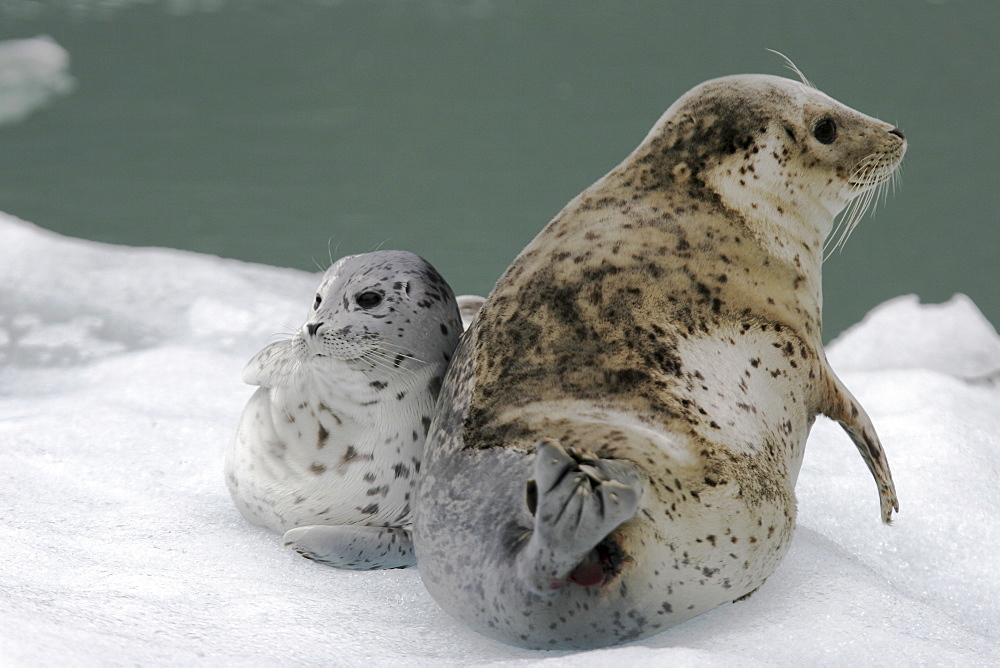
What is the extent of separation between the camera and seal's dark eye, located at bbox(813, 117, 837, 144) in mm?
2088

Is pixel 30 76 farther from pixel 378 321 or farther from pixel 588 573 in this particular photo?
pixel 588 573

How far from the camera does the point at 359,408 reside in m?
2.10

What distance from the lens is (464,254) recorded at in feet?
15.5

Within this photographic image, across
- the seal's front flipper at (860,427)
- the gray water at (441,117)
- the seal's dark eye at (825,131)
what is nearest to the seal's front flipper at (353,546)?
the seal's front flipper at (860,427)

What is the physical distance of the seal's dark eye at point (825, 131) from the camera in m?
2.09

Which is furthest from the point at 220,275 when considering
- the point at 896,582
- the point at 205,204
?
the point at 896,582

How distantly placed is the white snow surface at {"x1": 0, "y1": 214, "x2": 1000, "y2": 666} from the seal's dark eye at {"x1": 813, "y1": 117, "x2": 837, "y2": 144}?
847 millimetres

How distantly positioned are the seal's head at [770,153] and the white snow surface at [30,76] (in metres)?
4.24

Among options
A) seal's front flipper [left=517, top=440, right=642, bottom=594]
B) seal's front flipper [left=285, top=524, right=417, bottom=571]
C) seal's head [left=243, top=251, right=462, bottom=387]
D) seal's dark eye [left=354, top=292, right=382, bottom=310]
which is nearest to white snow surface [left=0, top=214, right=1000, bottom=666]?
seal's front flipper [left=285, top=524, right=417, bottom=571]

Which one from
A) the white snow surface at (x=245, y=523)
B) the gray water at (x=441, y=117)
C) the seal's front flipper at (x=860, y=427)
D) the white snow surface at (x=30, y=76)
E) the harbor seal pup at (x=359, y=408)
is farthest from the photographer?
the white snow surface at (x=30, y=76)

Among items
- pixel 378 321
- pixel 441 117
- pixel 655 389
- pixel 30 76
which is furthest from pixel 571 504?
pixel 30 76

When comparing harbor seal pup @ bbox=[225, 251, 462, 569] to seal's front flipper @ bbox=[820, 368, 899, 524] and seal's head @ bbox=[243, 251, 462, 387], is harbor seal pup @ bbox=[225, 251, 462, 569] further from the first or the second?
seal's front flipper @ bbox=[820, 368, 899, 524]

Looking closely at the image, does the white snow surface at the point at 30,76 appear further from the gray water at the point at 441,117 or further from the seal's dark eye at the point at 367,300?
the seal's dark eye at the point at 367,300

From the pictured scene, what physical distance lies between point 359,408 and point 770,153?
0.96 meters
